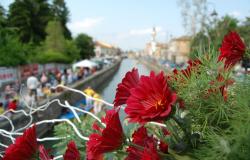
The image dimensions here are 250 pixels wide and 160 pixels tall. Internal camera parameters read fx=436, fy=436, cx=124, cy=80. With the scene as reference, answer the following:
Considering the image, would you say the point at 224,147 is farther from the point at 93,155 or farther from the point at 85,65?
the point at 85,65

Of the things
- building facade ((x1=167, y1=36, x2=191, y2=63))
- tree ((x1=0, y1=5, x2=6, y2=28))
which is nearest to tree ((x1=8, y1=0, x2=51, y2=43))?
building facade ((x1=167, y1=36, x2=191, y2=63))

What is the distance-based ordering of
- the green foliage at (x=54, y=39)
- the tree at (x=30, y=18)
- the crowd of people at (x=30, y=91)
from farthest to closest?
the tree at (x=30, y=18) → the green foliage at (x=54, y=39) → the crowd of people at (x=30, y=91)

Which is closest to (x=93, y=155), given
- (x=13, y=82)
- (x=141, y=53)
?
(x=13, y=82)

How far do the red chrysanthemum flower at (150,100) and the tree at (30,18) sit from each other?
63.8 m

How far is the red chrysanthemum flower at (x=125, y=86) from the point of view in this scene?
3.65 ft

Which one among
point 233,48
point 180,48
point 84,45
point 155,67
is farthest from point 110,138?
point 84,45

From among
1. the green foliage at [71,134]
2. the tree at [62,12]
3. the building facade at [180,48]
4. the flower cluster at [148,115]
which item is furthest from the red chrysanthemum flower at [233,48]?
the tree at [62,12]

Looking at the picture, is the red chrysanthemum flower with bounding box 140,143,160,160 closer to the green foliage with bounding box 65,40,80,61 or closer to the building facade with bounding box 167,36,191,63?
the building facade with bounding box 167,36,191,63

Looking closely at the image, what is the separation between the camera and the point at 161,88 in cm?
97

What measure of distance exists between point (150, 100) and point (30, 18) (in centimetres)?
6731

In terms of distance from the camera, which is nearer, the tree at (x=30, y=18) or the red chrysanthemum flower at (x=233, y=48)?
the red chrysanthemum flower at (x=233, y=48)

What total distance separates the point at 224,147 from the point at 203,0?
35516mm

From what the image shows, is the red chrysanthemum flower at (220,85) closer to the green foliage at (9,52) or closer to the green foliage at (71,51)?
the green foliage at (9,52)

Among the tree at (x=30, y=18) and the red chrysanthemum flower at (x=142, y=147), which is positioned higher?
the tree at (x=30, y=18)
